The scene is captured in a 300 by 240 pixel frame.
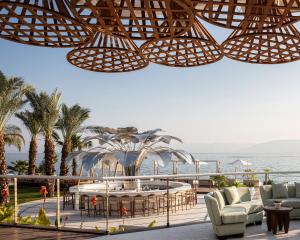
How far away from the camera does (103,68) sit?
9672 millimetres

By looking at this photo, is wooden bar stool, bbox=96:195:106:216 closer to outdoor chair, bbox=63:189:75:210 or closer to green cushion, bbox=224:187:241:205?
outdoor chair, bbox=63:189:75:210

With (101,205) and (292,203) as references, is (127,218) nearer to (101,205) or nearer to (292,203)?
(101,205)

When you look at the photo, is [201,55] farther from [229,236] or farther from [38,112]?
[38,112]

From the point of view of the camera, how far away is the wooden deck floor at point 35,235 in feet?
23.1

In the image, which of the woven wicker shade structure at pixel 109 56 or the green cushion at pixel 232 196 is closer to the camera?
the woven wicker shade structure at pixel 109 56

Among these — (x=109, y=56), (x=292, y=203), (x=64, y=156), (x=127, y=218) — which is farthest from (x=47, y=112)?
(x=292, y=203)

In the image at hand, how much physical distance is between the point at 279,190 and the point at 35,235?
5.55 meters

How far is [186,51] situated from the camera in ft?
29.1

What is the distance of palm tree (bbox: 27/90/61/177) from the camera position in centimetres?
2502

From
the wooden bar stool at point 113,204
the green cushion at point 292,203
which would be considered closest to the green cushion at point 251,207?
the green cushion at point 292,203

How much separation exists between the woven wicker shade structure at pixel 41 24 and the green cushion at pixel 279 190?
559 centimetres

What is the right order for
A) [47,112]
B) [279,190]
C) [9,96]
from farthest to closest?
[47,112]
[9,96]
[279,190]

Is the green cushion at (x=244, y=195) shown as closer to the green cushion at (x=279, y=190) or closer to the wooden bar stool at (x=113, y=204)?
the green cushion at (x=279, y=190)

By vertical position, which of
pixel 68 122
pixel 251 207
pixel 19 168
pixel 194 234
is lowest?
pixel 194 234
